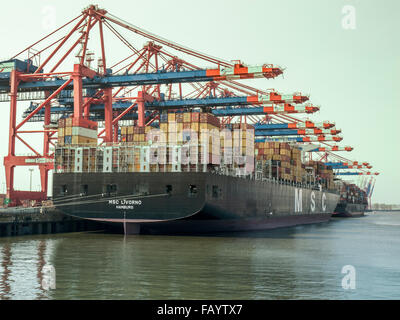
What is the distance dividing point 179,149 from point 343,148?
6036 cm

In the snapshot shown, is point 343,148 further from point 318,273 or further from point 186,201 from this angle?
point 318,273

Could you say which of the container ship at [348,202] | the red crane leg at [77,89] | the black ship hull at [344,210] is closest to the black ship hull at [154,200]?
the red crane leg at [77,89]

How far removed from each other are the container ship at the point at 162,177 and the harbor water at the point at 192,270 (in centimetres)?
491

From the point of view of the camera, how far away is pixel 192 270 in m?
→ 20.2

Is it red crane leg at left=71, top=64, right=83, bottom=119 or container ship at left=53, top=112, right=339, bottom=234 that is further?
red crane leg at left=71, top=64, right=83, bottom=119

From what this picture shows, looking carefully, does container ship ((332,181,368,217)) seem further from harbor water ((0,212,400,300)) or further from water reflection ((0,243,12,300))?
water reflection ((0,243,12,300))

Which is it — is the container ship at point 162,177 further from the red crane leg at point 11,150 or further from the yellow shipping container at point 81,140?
the red crane leg at point 11,150

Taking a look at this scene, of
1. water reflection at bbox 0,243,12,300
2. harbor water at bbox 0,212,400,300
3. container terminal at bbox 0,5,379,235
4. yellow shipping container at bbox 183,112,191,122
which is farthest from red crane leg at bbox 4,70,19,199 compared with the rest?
water reflection at bbox 0,243,12,300

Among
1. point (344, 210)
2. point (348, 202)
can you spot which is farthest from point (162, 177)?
point (348, 202)

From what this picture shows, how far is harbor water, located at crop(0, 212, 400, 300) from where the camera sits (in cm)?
1569

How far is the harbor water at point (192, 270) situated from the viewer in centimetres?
1569

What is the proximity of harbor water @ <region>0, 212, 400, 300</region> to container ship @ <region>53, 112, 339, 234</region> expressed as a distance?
4.91 m

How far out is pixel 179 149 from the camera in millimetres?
37438
